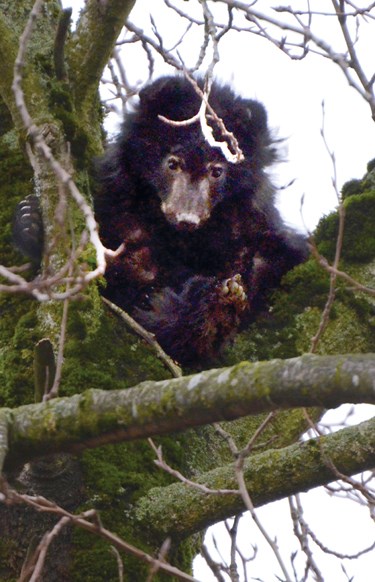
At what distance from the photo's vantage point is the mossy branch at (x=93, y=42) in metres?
4.56

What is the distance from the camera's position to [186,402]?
2.46 metres

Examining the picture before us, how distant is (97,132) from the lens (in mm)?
5531

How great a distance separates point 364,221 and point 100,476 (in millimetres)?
1944

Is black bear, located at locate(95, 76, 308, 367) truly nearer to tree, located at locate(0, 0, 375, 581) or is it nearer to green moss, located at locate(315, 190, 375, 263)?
tree, located at locate(0, 0, 375, 581)

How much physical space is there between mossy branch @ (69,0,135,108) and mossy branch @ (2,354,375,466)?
8.05ft

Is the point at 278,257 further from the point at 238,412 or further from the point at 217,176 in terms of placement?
the point at 238,412

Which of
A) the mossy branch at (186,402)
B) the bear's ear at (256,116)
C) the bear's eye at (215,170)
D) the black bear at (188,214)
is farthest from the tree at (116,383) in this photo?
the bear's ear at (256,116)

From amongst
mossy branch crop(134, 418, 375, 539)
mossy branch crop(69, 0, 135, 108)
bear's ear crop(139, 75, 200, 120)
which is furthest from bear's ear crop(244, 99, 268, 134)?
mossy branch crop(134, 418, 375, 539)

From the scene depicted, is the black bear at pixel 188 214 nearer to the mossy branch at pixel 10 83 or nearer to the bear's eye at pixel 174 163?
the bear's eye at pixel 174 163

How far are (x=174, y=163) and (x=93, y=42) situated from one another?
1.36 metres

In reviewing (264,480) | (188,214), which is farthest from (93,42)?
(264,480)

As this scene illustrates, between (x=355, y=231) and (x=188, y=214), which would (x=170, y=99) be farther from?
(x=355, y=231)

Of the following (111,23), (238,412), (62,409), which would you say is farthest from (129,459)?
(111,23)

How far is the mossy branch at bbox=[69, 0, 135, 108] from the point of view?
15.0ft
